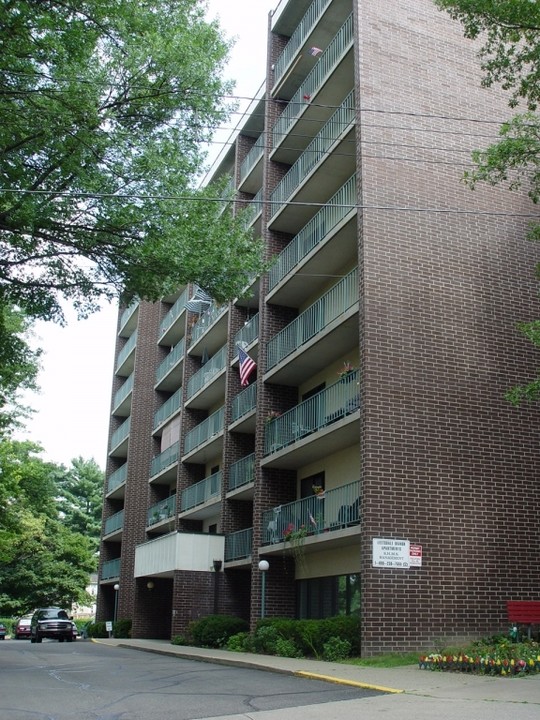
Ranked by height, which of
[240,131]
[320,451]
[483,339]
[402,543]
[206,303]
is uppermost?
[240,131]

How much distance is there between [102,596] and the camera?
48219 millimetres

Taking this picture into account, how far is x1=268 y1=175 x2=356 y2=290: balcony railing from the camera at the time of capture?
910 inches

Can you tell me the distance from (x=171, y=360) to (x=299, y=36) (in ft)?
61.4

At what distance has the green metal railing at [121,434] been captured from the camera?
155 feet

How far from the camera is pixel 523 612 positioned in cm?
1727

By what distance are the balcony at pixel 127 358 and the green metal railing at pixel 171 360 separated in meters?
4.47

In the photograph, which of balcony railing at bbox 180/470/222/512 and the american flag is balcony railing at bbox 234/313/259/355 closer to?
the american flag

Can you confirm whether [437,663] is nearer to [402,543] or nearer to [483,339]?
[402,543]

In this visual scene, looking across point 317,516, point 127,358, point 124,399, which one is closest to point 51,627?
point 124,399

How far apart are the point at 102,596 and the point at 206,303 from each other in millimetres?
23912

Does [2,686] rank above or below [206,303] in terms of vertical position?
below

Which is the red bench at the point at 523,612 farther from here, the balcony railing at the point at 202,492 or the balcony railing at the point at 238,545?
the balcony railing at the point at 202,492

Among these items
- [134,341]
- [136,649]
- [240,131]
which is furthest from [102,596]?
[240,131]

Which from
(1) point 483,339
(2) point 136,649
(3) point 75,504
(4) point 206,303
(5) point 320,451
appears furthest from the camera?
(3) point 75,504
